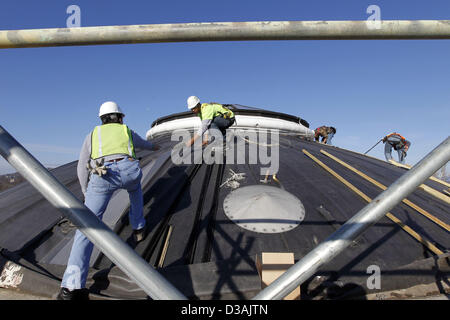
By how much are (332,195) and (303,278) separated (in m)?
3.88

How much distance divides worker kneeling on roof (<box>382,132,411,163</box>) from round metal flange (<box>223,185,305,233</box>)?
39.0ft

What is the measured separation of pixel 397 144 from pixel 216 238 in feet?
44.7

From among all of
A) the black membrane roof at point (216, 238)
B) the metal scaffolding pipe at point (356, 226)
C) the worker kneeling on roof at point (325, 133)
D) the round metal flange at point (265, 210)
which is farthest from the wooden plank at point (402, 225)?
the worker kneeling on roof at point (325, 133)

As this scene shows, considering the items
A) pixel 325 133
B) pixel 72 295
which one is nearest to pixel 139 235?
pixel 72 295

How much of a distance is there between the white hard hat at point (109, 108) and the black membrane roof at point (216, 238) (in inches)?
A: 64.9

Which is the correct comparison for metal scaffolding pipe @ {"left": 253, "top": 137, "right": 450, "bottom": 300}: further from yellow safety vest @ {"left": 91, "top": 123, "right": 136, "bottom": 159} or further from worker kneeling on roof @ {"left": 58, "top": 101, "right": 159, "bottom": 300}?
yellow safety vest @ {"left": 91, "top": 123, "right": 136, "bottom": 159}

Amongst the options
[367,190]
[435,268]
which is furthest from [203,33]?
[367,190]

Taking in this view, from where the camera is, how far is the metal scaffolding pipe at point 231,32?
4.48 feet

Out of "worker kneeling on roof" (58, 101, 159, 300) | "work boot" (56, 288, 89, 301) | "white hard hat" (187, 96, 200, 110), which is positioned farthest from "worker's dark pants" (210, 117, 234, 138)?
"work boot" (56, 288, 89, 301)

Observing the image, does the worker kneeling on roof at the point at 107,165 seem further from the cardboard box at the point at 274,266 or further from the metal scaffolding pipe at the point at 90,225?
the cardboard box at the point at 274,266

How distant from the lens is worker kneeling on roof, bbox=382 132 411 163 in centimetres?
1270

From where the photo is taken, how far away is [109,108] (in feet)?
10.6
